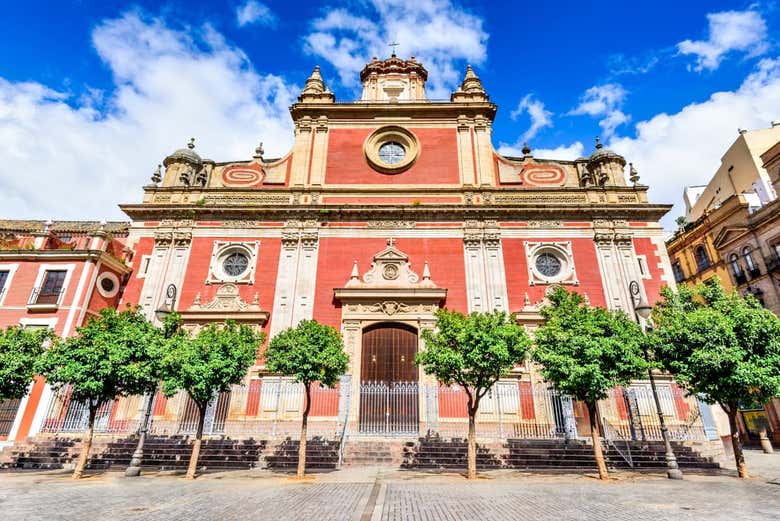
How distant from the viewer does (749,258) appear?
24188mm

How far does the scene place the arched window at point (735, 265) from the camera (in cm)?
2488

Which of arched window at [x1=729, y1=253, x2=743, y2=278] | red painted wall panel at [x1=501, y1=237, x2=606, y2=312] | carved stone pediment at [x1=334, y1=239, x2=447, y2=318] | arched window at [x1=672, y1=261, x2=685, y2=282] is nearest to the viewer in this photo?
carved stone pediment at [x1=334, y1=239, x2=447, y2=318]

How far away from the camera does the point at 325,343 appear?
476 inches

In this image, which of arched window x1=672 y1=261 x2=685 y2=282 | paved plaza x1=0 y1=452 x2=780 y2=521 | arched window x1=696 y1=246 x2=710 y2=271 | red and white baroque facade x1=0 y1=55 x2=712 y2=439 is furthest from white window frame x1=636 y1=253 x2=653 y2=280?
arched window x1=672 y1=261 x2=685 y2=282

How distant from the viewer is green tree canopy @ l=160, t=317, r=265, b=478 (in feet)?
36.4

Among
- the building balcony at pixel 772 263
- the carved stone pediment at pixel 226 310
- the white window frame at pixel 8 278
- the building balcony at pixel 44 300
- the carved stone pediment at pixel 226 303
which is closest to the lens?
the building balcony at pixel 44 300

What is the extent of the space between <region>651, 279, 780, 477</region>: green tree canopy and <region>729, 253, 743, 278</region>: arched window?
16459 mm

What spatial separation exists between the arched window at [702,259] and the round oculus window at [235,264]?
28.9 m

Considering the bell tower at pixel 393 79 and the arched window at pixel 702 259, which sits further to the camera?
the arched window at pixel 702 259

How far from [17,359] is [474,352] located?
45.3 feet

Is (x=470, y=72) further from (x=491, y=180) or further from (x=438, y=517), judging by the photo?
(x=438, y=517)

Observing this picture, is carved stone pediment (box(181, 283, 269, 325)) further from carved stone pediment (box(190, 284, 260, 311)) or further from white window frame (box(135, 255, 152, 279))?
white window frame (box(135, 255, 152, 279))

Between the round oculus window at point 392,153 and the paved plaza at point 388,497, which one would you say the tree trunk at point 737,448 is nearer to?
the paved plaza at point 388,497

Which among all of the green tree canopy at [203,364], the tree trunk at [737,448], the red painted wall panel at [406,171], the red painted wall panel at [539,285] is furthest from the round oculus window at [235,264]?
the tree trunk at [737,448]
